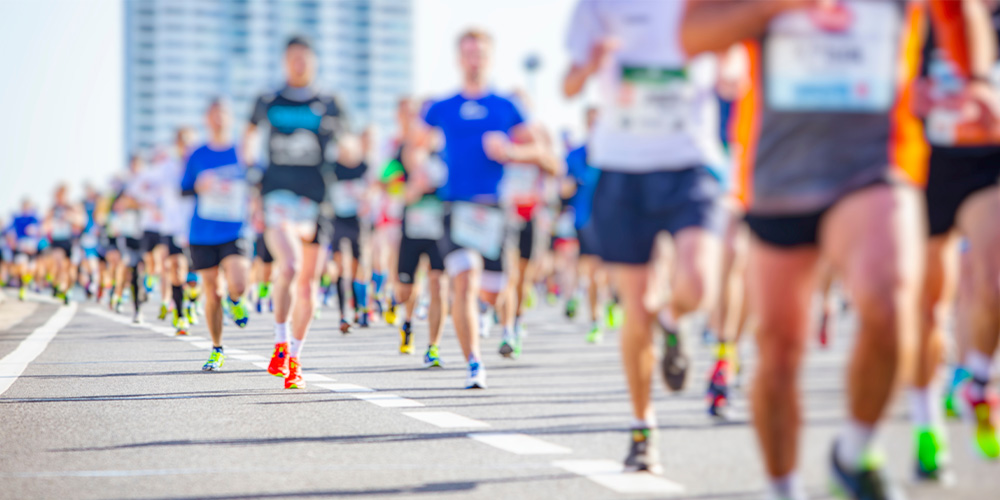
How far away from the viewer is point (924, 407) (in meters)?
4.70

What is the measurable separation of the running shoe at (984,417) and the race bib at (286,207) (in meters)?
5.06

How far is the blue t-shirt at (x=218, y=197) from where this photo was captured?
10.7m

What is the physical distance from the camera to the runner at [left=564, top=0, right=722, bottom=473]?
5402 millimetres

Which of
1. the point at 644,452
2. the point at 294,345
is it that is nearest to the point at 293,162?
the point at 294,345

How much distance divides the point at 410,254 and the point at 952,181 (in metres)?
7.01

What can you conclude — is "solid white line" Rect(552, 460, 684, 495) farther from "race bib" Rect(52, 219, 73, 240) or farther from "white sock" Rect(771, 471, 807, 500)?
"race bib" Rect(52, 219, 73, 240)

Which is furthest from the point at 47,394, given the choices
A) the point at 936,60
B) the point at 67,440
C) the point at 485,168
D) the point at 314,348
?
the point at 936,60

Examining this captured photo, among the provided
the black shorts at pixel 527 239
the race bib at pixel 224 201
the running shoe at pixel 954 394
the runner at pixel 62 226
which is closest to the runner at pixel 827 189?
the running shoe at pixel 954 394

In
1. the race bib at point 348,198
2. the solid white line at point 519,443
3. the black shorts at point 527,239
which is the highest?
the race bib at point 348,198

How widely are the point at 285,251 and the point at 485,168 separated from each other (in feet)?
4.57

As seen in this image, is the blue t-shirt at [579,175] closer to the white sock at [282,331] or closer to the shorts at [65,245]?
the white sock at [282,331]

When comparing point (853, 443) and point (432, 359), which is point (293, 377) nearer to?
point (432, 359)

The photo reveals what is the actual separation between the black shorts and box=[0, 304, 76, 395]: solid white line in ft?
15.2

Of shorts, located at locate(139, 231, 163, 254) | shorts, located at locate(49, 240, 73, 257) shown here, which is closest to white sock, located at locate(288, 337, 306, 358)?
shorts, located at locate(139, 231, 163, 254)
